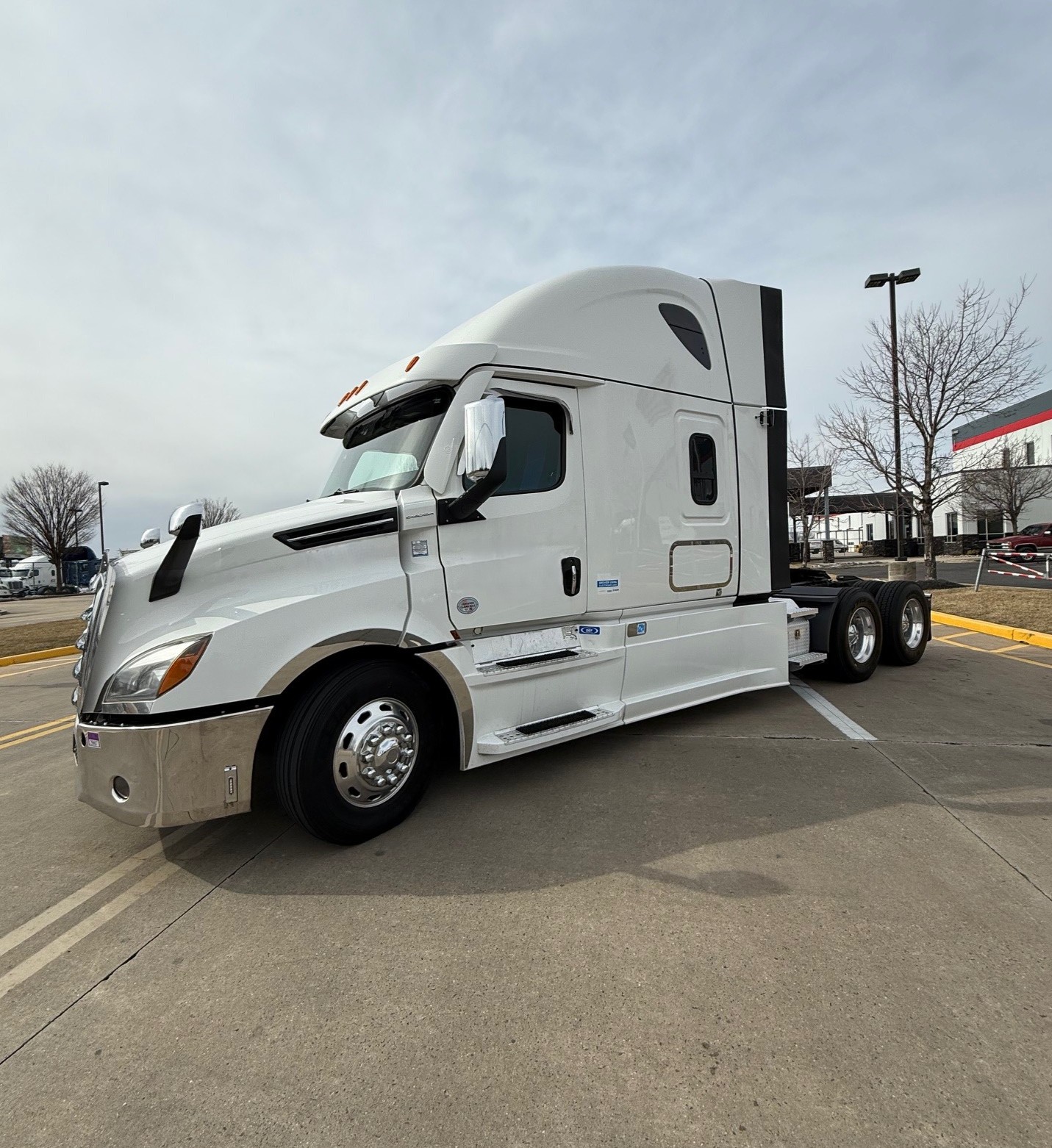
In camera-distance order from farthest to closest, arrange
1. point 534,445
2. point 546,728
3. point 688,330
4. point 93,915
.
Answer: point 688,330, point 534,445, point 546,728, point 93,915

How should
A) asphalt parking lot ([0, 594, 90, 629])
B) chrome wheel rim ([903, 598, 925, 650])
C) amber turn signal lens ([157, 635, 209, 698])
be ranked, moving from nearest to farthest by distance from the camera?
amber turn signal lens ([157, 635, 209, 698]), chrome wheel rim ([903, 598, 925, 650]), asphalt parking lot ([0, 594, 90, 629])

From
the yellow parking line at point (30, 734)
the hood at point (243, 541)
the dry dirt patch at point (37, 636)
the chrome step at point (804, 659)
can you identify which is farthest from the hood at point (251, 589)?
the dry dirt patch at point (37, 636)

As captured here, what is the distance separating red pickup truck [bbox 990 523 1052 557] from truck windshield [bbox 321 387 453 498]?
103 ft

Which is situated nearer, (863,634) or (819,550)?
(863,634)

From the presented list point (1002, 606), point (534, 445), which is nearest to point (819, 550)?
point (1002, 606)

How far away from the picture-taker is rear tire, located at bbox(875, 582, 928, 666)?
24.3ft

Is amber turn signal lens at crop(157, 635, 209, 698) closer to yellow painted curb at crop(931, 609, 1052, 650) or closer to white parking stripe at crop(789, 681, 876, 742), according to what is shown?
white parking stripe at crop(789, 681, 876, 742)

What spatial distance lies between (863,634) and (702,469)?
3.24 metres

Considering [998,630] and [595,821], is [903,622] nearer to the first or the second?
[998,630]

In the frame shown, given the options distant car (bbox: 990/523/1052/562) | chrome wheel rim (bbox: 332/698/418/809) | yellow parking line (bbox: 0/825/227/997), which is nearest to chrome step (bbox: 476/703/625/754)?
chrome wheel rim (bbox: 332/698/418/809)

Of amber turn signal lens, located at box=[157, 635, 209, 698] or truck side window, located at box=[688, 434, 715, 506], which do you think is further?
truck side window, located at box=[688, 434, 715, 506]

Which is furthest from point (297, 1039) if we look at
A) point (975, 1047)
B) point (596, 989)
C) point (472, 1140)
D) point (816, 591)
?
point (816, 591)

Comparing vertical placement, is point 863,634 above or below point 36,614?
above

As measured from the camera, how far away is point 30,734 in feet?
19.6
